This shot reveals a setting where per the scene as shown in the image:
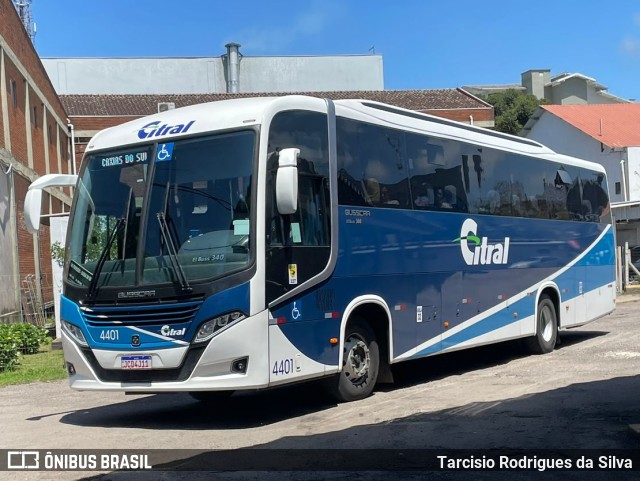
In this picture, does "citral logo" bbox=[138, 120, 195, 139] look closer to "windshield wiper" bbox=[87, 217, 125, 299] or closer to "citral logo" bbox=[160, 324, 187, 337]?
"windshield wiper" bbox=[87, 217, 125, 299]

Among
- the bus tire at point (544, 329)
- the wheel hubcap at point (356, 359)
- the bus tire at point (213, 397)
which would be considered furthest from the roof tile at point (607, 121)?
the bus tire at point (213, 397)

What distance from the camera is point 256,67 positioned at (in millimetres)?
62188

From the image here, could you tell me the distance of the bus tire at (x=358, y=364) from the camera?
1042 centimetres

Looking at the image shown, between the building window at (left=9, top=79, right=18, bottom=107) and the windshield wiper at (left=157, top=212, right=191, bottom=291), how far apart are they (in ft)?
68.2

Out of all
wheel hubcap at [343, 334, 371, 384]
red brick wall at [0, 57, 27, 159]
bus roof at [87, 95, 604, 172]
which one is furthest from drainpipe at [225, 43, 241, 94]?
wheel hubcap at [343, 334, 371, 384]

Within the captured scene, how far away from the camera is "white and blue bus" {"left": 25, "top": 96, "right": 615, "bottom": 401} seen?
353 inches

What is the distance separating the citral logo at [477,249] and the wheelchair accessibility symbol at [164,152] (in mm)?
5062

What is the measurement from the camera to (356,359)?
10.7 metres

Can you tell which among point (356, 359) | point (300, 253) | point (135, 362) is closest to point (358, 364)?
point (356, 359)

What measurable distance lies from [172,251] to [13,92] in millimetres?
A: 21933

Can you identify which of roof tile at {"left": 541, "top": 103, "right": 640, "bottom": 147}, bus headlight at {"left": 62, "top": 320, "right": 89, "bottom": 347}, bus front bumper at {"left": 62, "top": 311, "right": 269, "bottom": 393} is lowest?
bus front bumper at {"left": 62, "top": 311, "right": 269, "bottom": 393}

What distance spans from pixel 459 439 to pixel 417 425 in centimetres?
86

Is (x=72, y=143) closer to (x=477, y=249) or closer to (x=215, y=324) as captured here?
(x=477, y=249)

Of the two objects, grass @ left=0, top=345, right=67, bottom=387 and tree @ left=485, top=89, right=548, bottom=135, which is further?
tree @ left=485, top=89, right=548, bottom=135
